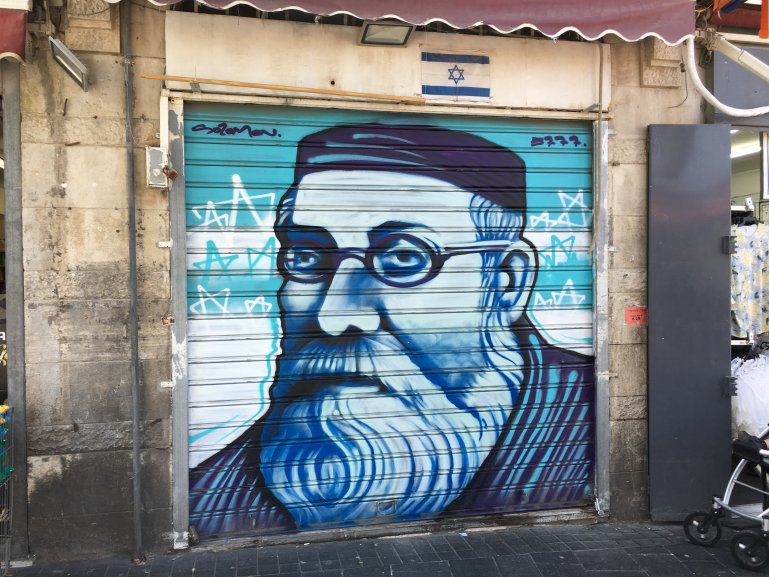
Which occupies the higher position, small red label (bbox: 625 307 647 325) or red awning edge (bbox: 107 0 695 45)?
red awning edge (bbox: 107 0 695 45)

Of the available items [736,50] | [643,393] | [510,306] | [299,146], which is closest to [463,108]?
[299,146]

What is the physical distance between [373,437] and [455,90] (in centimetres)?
287

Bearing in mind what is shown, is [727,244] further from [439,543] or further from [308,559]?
[308,559]

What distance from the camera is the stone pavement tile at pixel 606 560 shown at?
444 cm

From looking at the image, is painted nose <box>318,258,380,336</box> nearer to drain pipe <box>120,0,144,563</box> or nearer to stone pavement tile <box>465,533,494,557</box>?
drain pipe <box>120,0,144,563</box>

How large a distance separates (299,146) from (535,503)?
141 inches

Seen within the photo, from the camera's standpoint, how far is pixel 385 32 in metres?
4.58

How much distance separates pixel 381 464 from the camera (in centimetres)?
495

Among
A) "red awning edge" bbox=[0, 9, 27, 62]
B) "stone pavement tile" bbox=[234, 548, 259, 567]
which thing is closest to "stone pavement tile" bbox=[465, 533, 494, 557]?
"stone pavement tile" bbox=[234, 548, 259, 567]

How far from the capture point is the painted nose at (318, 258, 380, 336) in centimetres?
485

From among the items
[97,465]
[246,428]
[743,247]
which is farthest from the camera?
[743,247]

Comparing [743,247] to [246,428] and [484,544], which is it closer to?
[484,544]

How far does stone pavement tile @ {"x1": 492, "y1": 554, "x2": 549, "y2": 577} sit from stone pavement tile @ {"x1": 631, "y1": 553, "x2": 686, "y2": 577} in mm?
795

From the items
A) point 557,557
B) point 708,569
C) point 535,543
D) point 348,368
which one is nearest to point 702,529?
point 708,569
